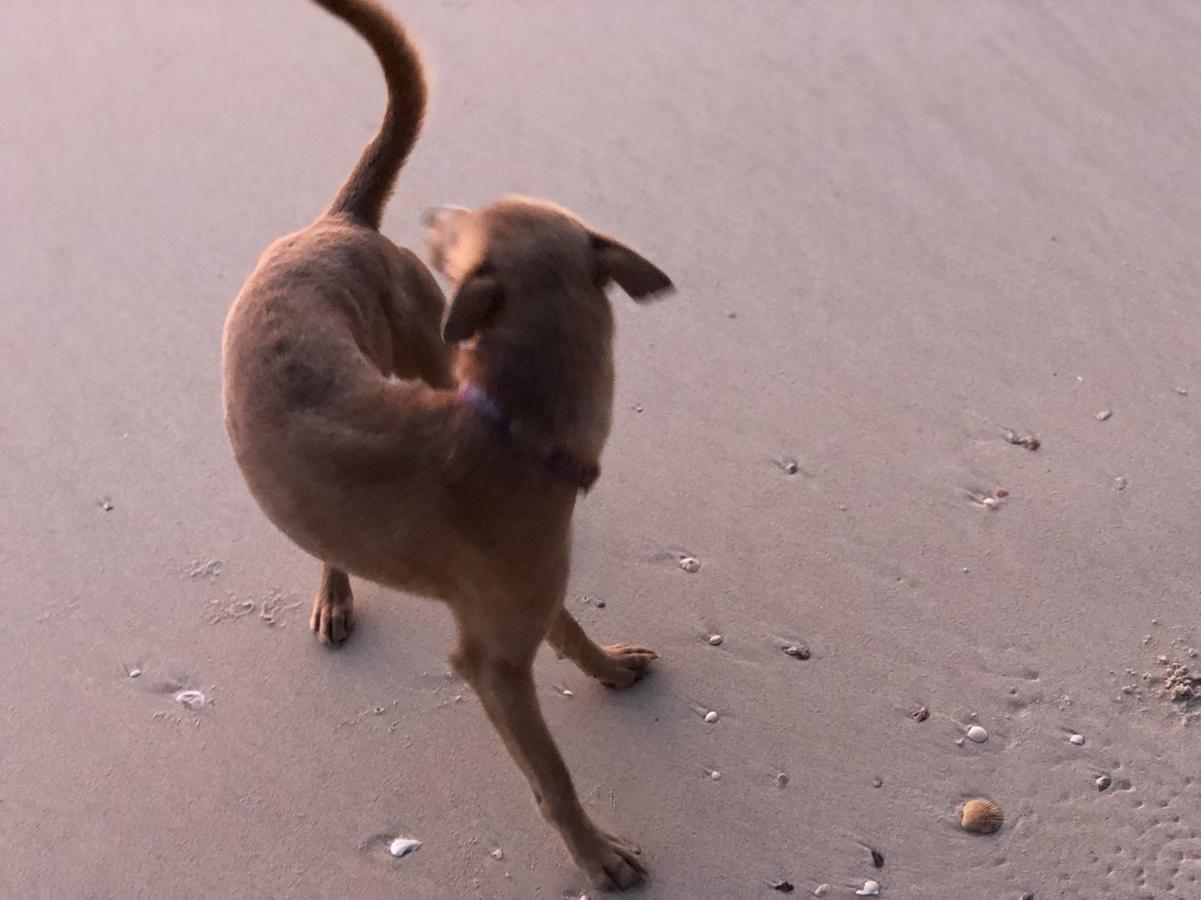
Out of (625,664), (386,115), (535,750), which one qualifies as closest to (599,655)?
(625,664)

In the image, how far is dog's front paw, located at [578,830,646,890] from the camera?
2234 millimetres

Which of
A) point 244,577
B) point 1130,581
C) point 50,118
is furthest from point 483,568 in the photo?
point 50,118

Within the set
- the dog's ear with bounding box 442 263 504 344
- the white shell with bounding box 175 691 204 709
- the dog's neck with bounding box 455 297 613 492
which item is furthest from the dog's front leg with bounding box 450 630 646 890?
the white shell with bounding box 175 691 204 709

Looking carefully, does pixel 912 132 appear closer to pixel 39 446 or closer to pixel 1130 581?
pixel 1130 581

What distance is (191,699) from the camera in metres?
2.62

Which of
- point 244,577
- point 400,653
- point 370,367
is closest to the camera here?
point 370,367

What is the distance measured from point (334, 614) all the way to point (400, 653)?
20 cm

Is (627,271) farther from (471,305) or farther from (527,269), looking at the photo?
(471,305)

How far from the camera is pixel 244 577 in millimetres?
2883

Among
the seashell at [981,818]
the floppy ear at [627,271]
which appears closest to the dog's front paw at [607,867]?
the seashell at [981,818]

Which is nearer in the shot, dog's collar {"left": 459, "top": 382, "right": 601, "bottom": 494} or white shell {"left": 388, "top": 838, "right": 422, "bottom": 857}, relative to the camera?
dog's collar {"left": 459, "top": 382, "right": 601, "bottom": 494}

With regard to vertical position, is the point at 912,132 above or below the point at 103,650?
above

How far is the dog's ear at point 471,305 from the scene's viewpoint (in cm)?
176

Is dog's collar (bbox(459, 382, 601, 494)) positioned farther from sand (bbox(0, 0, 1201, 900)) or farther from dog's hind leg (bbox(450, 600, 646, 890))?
sand (bbox(0, 0, 1201, 900))
